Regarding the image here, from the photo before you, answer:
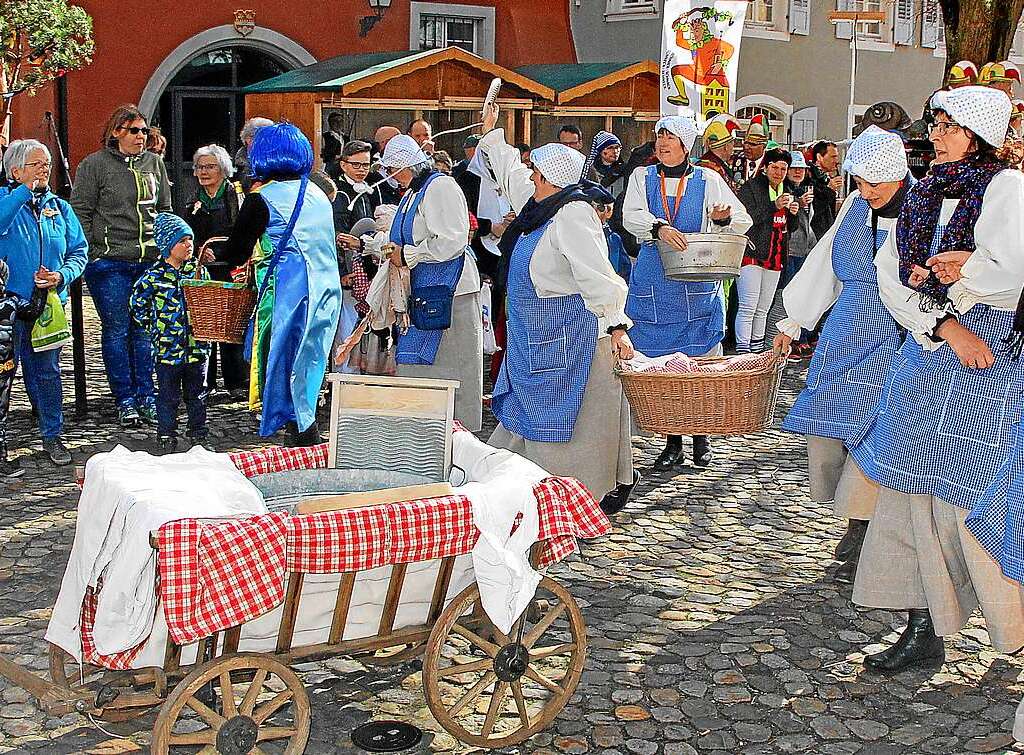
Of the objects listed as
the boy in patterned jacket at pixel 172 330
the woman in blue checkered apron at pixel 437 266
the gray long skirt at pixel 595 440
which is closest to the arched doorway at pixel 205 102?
the boy in patterned jacket at pixel 172 330

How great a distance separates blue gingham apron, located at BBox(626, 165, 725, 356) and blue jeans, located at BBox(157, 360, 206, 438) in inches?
102

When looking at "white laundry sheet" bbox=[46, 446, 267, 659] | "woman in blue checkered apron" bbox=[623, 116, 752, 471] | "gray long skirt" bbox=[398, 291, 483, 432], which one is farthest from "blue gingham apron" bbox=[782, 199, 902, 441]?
"white laundry sheet" bbox=[46, 446, 267, 659]

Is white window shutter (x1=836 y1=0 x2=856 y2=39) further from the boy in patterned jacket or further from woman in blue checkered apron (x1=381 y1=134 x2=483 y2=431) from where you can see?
the boy in patterned jacket

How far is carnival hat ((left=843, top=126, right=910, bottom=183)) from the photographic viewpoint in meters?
5.77

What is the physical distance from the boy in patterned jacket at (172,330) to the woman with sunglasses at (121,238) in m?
0.53

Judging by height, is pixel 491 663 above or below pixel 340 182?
below

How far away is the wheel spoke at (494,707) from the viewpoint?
4.57 m

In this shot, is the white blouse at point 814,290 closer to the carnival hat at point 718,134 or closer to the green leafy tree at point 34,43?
the carnival hat at point 718,134

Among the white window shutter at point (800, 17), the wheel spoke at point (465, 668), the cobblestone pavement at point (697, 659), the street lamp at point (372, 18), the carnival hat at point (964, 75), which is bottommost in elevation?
the cobblestone pavement at point (697, 659)

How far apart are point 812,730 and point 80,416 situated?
6.08 meters

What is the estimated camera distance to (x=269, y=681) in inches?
199

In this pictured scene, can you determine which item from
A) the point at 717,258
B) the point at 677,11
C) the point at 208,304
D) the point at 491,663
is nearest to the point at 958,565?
the point at 491,663

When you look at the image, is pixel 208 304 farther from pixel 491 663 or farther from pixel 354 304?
pixel 491 663

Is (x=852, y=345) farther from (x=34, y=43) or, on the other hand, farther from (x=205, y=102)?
(x=205, y=102)
